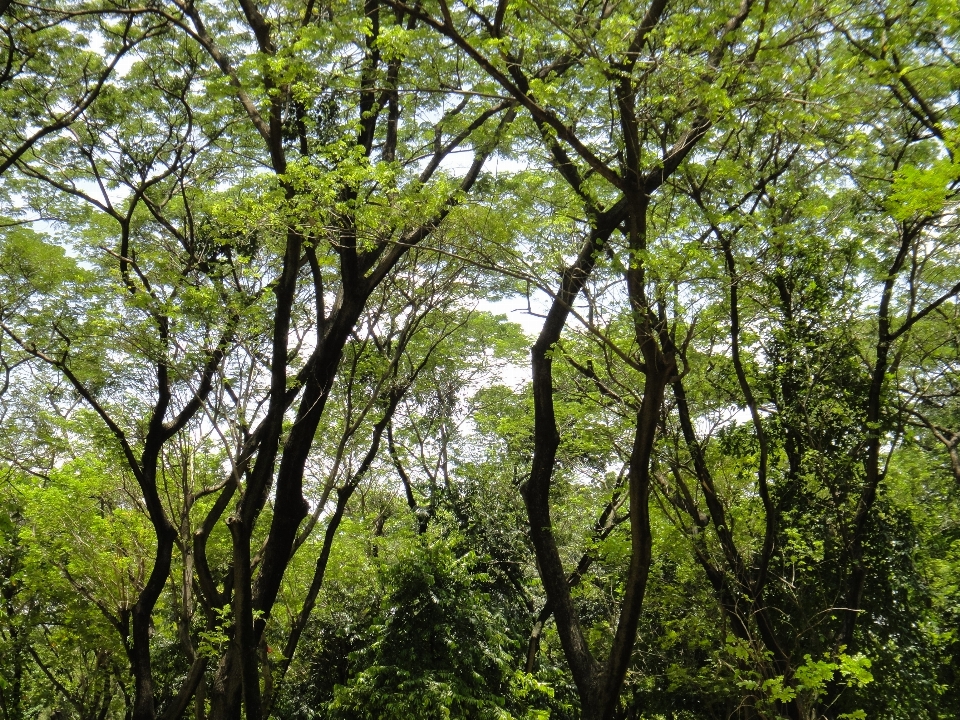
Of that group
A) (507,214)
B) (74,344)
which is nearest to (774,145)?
(507,214)

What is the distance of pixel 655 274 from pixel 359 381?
588 cm

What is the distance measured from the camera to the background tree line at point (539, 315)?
509 cm

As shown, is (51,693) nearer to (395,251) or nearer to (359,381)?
(359,381)

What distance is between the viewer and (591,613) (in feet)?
38.3

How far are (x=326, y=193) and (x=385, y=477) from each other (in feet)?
32.3

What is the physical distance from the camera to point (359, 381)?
9.98 meters

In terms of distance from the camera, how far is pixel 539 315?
512 cm

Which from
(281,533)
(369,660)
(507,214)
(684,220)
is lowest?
(369,660)

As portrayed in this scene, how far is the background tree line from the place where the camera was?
509cm

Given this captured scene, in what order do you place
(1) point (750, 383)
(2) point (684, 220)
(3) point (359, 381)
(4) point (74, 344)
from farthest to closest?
(3) point (359, 381) → (4) point (74, 344) → (1) point (750, 383) → (2) point (684, 220)

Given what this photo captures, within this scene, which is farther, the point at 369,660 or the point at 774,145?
the point at 369,660

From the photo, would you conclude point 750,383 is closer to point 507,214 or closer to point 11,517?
point 507,214

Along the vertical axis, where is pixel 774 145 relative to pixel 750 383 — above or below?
above

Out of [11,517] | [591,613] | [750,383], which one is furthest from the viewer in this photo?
[11,517]
